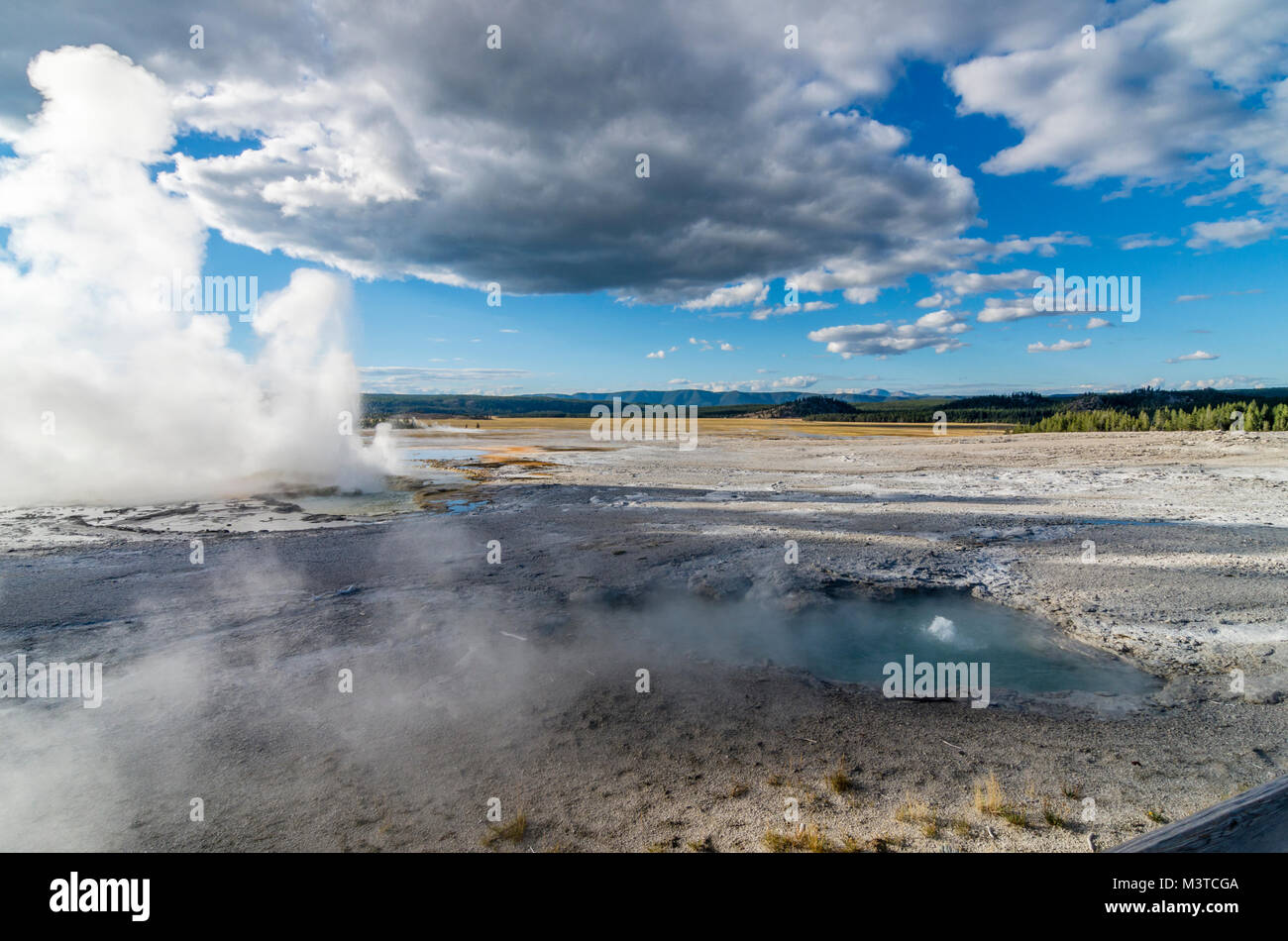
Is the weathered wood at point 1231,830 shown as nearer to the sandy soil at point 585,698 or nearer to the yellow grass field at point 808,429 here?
the sandy soil at point 585,698

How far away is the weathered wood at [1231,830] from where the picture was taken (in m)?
2.51

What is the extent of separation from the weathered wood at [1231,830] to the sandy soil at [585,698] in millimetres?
1795

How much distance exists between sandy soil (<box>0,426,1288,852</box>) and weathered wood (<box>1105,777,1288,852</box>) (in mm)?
1795

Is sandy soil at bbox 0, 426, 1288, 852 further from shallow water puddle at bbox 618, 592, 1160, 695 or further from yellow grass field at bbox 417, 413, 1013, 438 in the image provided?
yellow grass field at bbox 417, 413, 1013, 438

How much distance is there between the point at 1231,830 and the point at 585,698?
17.4ft

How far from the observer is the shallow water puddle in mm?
7152

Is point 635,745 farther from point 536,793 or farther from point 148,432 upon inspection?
point 148,432

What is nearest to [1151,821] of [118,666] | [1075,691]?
[1075,691]

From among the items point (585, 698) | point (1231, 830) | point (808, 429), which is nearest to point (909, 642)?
point (585, 698)

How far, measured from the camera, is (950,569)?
11.6m

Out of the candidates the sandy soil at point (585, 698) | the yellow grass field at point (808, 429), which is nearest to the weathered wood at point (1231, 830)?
the sandy soil at point (585, 698)

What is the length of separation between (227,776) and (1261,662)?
11641 millimetres

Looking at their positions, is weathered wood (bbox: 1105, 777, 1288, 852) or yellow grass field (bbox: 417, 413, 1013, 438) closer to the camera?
weathered wood (bbox: 1105, 777, 1288, 852)

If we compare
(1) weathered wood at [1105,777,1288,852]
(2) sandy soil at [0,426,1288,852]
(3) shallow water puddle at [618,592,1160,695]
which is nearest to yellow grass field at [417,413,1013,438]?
(2) sandy soil at [0,426,1288,852]
